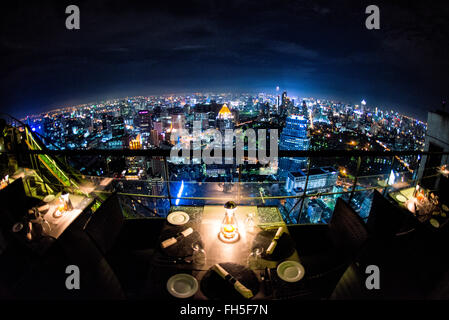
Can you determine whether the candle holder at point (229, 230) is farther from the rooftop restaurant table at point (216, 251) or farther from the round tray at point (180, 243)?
the round tray at point (180, 243)

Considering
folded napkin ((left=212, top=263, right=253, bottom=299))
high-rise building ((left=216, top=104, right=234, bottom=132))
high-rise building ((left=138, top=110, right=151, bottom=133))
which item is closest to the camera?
folded napkin ((left=212, top=263, right=253, bottom=299))

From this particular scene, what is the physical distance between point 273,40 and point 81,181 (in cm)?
3905

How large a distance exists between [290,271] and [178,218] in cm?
98

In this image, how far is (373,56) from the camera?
29.3 meters

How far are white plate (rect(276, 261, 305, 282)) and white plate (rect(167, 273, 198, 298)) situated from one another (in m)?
0.52

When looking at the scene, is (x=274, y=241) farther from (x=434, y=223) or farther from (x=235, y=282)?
(x=434, y=223)

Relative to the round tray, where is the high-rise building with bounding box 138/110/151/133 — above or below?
above

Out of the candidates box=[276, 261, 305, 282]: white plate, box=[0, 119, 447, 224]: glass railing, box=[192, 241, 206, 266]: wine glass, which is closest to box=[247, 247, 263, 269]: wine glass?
box=[276, 261, 305, 282]: white plate

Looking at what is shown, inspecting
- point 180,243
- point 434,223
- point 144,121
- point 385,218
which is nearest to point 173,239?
point 180,243

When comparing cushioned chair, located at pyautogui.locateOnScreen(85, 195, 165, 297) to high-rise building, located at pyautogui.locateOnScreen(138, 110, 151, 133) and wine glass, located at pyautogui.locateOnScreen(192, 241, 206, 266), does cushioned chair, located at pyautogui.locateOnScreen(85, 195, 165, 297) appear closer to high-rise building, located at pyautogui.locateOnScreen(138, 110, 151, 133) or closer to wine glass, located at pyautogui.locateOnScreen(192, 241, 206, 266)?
wine glass, located at pyautogui.locateOnScreen(192, 241, 206, 266)

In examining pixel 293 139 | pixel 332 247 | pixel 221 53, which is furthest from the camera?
pixel 221 53

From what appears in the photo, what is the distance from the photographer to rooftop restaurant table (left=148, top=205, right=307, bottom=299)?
47.2 inches

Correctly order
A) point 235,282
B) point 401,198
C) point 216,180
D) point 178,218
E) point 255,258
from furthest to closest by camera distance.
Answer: point 216,180
point 401,198
point 178,218
point 255,258
point 235,282

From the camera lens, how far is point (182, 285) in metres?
1.20
